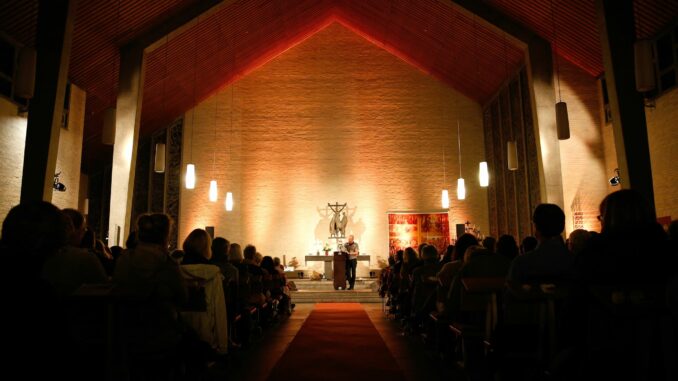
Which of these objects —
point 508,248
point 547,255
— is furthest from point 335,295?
point 547,255

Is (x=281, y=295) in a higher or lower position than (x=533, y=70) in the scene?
lower

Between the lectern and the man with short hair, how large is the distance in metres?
9.37

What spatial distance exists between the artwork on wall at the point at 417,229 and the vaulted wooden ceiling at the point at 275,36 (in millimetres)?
3447

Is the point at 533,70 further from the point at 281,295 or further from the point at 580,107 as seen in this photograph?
the point at 281,295

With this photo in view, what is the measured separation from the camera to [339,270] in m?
12.1

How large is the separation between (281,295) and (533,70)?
5865mm

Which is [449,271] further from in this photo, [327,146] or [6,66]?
[327,146]

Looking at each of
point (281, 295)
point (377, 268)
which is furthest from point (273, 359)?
point (377, 268)

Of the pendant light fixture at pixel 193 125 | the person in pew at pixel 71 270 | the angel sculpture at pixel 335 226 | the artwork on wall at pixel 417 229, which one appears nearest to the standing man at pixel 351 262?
the angel sculpture at pixel 335 226

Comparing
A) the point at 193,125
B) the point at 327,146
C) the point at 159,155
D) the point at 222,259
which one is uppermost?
the point at 193,125

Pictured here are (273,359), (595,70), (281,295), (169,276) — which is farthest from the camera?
(595,70)

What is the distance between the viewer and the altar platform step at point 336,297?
11.7 m

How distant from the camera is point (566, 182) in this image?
10.7 metres

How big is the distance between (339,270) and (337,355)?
7154mm
